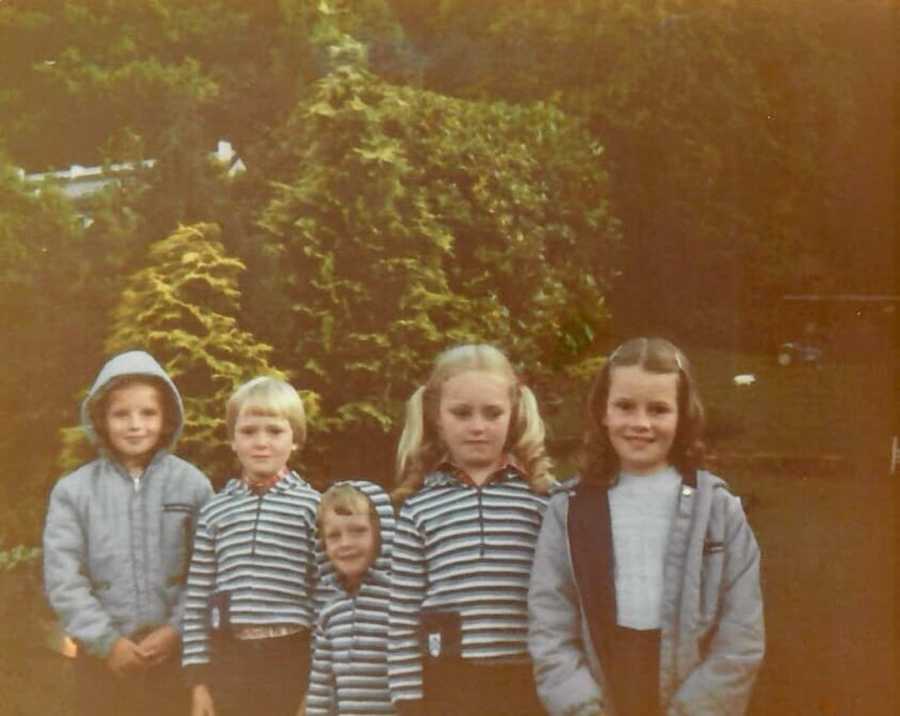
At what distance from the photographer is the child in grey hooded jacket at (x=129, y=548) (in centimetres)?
317

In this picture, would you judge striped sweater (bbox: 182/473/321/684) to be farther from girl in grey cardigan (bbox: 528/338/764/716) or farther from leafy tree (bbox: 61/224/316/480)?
girl in grey cardigan (bbox: 528/338/764/716)

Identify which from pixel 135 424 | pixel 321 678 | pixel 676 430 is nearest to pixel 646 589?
pixel 676 430

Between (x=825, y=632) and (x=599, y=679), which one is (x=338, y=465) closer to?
(x=599, y=679)

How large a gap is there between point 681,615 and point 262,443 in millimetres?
1044

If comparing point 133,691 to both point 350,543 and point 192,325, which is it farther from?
point 192,325

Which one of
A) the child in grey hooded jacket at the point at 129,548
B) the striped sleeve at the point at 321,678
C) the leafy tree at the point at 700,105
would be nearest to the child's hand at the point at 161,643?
the child in grey hooded jacket at the point at 129,548

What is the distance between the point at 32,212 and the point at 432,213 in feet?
3.51

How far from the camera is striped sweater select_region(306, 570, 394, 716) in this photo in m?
3.01

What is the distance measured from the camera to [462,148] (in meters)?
3.33

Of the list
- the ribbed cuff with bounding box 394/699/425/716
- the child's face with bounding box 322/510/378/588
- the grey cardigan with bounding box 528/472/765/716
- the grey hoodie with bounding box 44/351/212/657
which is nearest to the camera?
the grey cardigan with bounding box 528/472/765/716

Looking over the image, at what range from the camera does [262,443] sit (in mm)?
3119

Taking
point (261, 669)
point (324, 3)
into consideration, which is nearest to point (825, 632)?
point (261, 669)

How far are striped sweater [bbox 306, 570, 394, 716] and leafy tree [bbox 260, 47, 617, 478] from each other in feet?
1.69

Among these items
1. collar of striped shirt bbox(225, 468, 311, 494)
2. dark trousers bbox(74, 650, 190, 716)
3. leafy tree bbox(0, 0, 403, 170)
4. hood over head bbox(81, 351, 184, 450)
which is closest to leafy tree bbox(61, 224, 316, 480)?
hood over head bbox(81, 351, 184, 450)
